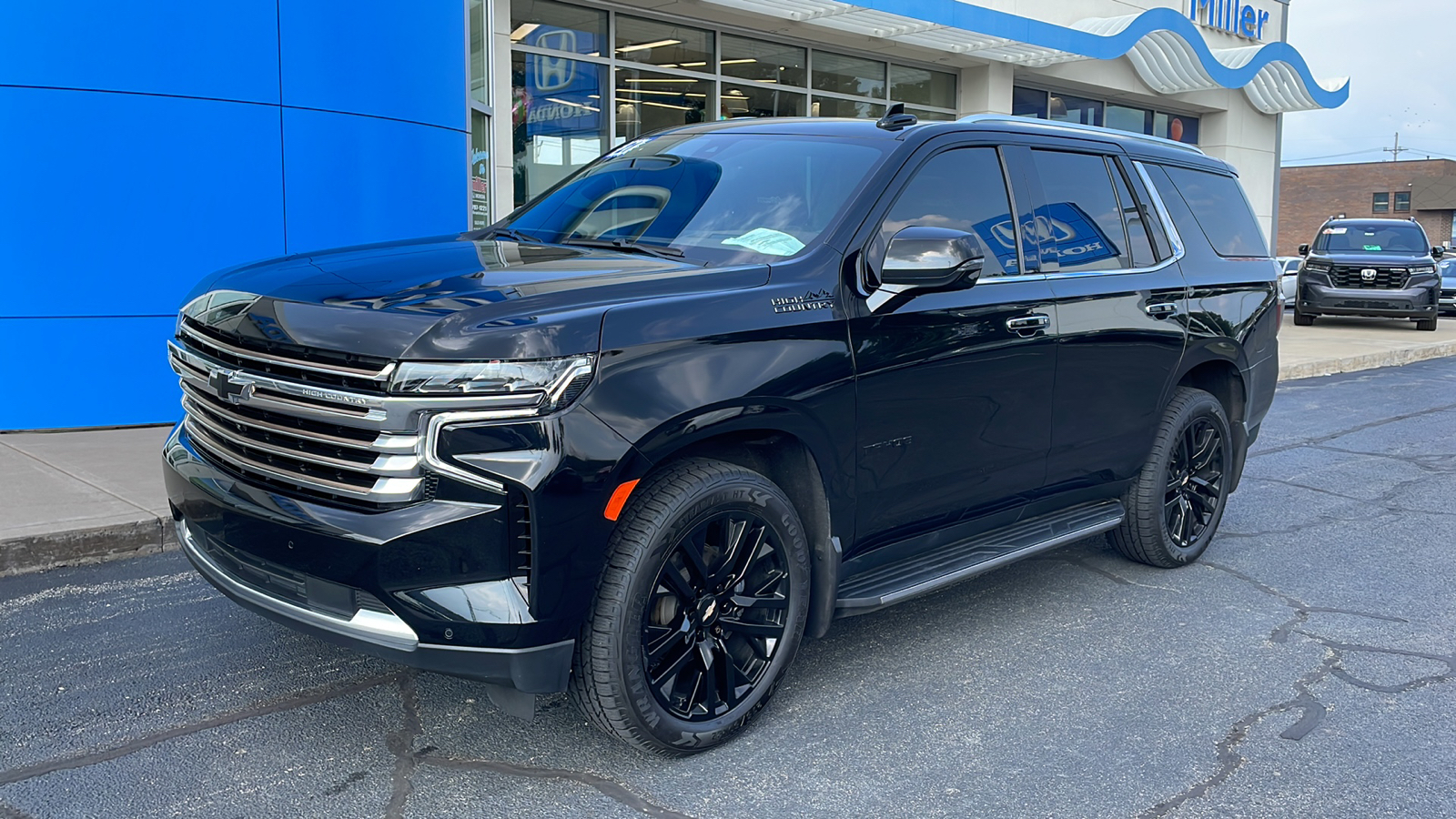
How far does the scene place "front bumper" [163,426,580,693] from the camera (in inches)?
117

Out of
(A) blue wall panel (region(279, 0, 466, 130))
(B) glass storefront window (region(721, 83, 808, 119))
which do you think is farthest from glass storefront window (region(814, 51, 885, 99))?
(A) blue wall panel (region(279, 0, 466, 130))

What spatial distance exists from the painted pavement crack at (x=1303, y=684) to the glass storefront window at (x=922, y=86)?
14182 millimetres

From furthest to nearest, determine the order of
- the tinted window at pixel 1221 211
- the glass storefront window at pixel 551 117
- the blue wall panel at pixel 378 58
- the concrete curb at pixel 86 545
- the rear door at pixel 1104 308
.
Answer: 1. the glass storefront window at pixel 551 117
2. the blue wall panel at pixel 378 58
3. the tinted window at pixel 1221 211
4. the concrete curb at pixel 86 545
5. the rear door at pixel 1104 308

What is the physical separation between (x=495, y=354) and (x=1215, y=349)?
391cm

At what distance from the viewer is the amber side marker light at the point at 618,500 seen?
3113 mm

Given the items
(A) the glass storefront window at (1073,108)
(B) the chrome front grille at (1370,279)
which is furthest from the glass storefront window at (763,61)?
(B) the chrome front grille at (1370,279)

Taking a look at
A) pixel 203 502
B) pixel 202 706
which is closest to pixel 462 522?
pixel 203 502

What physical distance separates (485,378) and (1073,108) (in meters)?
Answer: 20.9

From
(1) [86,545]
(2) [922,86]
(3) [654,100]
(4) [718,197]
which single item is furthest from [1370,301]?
(1) [86,545]

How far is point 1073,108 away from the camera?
21859 mm

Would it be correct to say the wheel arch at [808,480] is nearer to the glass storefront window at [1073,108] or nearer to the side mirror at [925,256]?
the side mirror at [925,256]

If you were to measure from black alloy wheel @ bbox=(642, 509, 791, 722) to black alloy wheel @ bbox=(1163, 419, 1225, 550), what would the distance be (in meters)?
2.60

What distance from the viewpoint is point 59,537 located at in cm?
530

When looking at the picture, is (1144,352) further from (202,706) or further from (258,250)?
(258,250)
